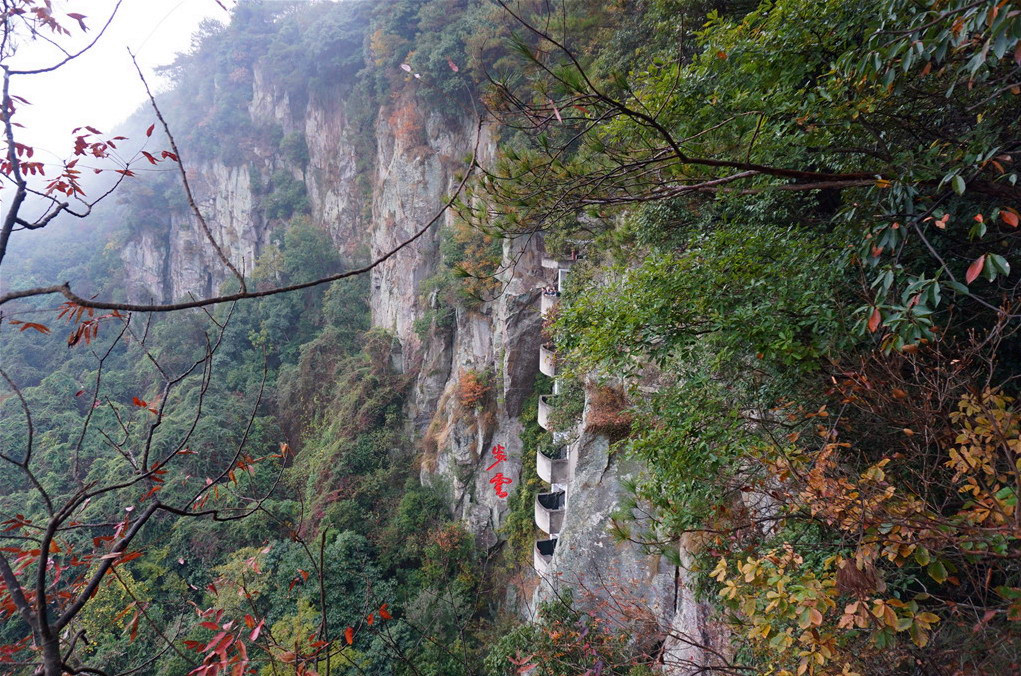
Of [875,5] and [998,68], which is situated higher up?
[875,5]

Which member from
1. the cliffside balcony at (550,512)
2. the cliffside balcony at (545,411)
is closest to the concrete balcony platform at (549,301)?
the cliffside balcony at (545,411)

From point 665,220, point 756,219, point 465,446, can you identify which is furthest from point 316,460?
point 756,219

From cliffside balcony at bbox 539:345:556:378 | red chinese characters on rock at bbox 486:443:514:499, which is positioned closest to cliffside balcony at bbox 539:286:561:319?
cliffside balcony at bbox 539:345:556:378

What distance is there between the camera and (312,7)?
79.0 feet

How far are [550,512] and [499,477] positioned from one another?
352 cm

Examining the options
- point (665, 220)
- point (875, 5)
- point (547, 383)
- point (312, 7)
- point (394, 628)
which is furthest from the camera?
point (312, 7)

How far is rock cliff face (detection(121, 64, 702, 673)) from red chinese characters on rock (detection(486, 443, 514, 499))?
119 mm

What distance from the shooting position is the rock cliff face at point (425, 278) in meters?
7.06

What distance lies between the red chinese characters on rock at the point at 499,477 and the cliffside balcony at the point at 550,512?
2.50 m

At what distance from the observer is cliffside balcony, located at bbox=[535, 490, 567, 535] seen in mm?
8234

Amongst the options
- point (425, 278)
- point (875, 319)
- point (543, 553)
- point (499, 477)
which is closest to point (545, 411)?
point (543, 553)

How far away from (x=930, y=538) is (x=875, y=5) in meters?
2.88

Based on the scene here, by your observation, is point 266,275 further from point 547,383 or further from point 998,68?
point 998,68

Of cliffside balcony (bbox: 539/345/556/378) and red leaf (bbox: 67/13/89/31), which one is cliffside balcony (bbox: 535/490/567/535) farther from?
red leaf (bbox: 67/13/89/31)
